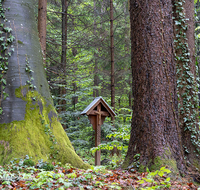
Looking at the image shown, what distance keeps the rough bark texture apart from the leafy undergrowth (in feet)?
1.27

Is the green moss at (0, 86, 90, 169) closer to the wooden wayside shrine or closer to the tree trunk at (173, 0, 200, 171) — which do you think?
the tree trunk at (173, 0, 200, 171)

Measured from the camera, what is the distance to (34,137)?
352 cm

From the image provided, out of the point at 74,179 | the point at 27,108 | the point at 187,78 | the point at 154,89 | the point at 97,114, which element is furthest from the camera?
the point at 97,114

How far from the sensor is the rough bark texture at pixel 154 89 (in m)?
3.35

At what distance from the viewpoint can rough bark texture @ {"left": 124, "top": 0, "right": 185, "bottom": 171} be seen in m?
3.35

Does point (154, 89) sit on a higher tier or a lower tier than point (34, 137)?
higher

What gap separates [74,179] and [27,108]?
1737mm

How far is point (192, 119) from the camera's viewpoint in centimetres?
427

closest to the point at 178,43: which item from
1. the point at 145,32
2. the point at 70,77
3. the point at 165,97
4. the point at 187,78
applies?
the point at 187,78

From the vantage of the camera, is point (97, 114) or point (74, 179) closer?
point (74, 179)

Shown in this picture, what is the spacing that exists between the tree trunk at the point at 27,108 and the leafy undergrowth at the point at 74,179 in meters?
0.27

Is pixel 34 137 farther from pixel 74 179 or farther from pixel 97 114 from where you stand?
pixel 97 114

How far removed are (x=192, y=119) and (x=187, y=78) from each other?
962 mm

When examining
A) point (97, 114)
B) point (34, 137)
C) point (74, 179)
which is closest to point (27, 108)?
point (34, 137)
